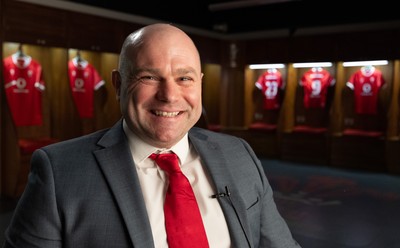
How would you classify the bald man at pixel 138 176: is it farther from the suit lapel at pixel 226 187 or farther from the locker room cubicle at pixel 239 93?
the locker room cubicle at pixel 239 93

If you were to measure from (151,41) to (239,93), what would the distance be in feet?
26.0

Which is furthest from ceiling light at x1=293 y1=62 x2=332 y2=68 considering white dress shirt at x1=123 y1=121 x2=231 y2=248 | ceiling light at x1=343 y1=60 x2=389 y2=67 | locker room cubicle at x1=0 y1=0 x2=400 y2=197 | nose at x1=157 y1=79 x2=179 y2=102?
nose at x1=157 y1=79 x2=179 y2=102

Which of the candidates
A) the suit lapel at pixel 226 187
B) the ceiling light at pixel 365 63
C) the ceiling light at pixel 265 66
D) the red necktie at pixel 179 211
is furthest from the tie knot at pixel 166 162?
the ceiling light at pixel 265 66

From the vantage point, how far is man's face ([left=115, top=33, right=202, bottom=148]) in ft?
3.42

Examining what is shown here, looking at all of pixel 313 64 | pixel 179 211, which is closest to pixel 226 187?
pixel 179 211

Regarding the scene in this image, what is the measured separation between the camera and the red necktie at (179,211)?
3.47 feet

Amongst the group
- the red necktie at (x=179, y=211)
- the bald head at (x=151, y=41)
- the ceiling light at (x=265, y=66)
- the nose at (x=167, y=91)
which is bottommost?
the red necktie at (x=179, y=211)

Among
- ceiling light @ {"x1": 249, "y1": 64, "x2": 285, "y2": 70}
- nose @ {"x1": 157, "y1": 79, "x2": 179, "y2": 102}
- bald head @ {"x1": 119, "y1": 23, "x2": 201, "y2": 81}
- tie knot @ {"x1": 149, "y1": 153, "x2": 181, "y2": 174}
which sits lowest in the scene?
tie knot @ {"x1": 149, "y1": 153, "x2": 181, "y2": 174}

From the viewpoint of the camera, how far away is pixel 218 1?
754 centimetres

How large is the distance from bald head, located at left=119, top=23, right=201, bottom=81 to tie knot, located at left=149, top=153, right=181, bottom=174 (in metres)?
0.23

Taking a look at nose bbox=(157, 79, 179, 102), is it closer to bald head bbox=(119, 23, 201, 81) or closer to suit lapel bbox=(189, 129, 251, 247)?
bald head bbox=(119, 23, 201, 81)

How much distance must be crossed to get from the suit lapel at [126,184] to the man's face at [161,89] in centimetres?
8

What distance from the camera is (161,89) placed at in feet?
3.46

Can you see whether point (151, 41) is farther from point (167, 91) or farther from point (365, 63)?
point (365, 63)
